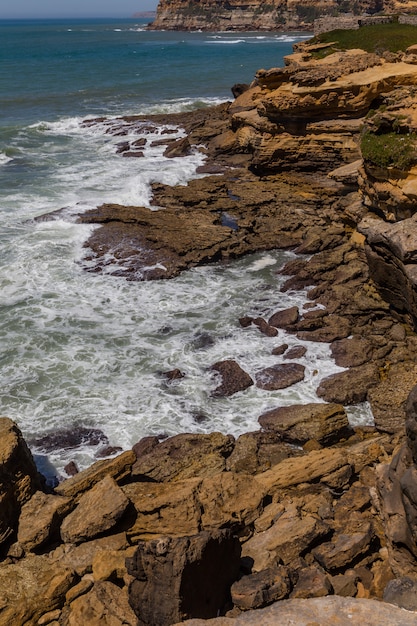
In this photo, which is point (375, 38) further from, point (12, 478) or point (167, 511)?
point (12, 478)

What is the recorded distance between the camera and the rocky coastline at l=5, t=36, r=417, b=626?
307 inches

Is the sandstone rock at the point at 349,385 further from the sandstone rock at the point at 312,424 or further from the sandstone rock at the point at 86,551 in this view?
the sandstone rock at the point at 86,551

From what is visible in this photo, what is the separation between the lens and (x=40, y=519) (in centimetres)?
979

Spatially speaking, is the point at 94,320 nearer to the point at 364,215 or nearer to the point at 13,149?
the point at 364,215

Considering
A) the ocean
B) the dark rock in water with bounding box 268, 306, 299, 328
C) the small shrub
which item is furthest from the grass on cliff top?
the dark rock in water with bounding box 268, 306, 299, 328

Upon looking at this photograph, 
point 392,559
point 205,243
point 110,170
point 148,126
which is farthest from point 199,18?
point 392,559

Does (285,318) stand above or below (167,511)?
below

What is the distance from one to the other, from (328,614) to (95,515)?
4.75m

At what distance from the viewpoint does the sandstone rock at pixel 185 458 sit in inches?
493

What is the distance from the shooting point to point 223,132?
4000 cm

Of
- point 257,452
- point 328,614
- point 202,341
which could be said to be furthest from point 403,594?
point 202,341

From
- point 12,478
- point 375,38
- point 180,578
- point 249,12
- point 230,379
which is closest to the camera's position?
point 180,578

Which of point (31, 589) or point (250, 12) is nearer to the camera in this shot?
point (31, 589)

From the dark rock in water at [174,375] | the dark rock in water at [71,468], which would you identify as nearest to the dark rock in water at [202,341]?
the dark rock in water at [174,375]
